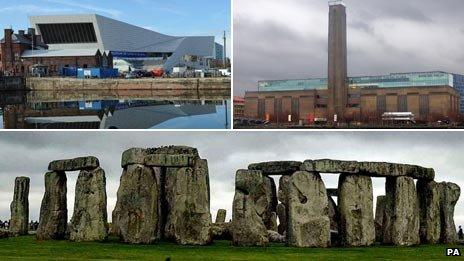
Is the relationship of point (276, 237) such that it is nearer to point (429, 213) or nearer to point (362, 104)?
point (429, 213)

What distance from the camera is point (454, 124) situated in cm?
4469

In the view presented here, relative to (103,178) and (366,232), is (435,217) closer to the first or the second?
(366,232)

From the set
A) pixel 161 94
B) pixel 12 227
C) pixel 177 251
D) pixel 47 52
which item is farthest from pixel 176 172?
pixel 47 52

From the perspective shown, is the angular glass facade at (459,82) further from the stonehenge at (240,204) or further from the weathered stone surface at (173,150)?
the weathered stone surface at (173,150)

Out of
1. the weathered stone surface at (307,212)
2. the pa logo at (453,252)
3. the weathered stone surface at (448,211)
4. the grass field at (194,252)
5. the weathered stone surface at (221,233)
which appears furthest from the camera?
the weathered stone surface at (448,211)

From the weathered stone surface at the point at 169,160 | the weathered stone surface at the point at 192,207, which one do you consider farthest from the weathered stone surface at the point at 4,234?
the weathered stone surface at the point at 192,207

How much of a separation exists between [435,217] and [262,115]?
106ft

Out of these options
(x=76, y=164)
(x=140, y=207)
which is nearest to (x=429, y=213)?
(x=140, y=207)

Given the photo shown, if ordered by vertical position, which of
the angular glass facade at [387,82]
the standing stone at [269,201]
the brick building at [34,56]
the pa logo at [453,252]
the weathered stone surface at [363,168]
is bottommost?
the pa logo at [453,252]

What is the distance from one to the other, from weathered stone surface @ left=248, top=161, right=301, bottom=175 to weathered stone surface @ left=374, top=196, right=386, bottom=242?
195cm

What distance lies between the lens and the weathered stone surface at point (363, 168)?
49.3 ft

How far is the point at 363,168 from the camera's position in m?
15.4

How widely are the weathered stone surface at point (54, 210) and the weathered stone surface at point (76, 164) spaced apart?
21cm

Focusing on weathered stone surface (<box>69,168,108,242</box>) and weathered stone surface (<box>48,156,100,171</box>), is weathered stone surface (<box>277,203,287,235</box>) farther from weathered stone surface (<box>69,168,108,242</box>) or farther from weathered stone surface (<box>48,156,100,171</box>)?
weathered stone surface (<box>48,156,100,171</box>)
